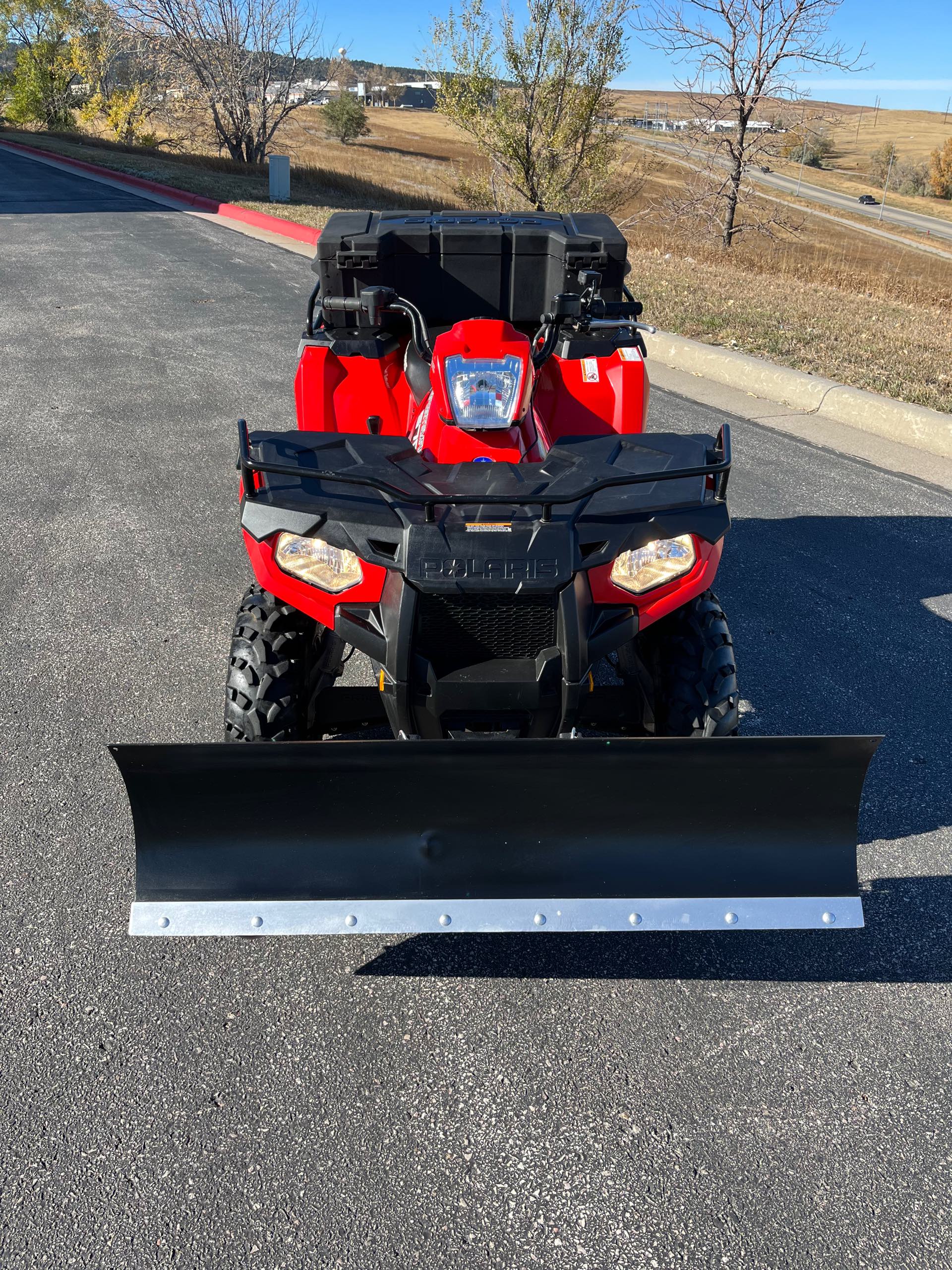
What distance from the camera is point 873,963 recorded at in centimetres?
279

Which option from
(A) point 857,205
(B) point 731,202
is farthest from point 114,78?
(A) point 857,205

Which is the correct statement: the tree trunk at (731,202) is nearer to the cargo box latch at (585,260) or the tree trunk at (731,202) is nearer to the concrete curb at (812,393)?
the concrete curb at (812,393)

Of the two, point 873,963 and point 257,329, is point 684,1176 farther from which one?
point 257,329

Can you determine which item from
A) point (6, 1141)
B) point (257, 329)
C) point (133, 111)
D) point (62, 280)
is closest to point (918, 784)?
point (6, 1141)

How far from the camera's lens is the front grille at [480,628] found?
8.53 ft

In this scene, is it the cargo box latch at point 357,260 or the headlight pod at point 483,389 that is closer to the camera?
the headlight pod at point 483,389

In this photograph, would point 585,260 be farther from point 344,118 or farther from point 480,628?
point 344,118

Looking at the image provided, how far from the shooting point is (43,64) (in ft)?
133

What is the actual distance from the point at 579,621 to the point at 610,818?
0.51 m

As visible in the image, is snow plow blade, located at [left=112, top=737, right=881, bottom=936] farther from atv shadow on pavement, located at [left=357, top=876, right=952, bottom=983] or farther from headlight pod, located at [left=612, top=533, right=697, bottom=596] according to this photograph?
headlight pod, located at [left=612, top=533, right=697, bottom=596]

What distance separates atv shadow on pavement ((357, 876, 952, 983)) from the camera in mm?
2748

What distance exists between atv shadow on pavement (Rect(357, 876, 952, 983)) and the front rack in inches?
46.7

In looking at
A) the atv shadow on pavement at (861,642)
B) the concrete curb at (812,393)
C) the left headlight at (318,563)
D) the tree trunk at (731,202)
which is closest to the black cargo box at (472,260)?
the atv shadow on pavement at (861,642)

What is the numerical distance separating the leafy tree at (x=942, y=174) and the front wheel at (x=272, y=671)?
295 ft
